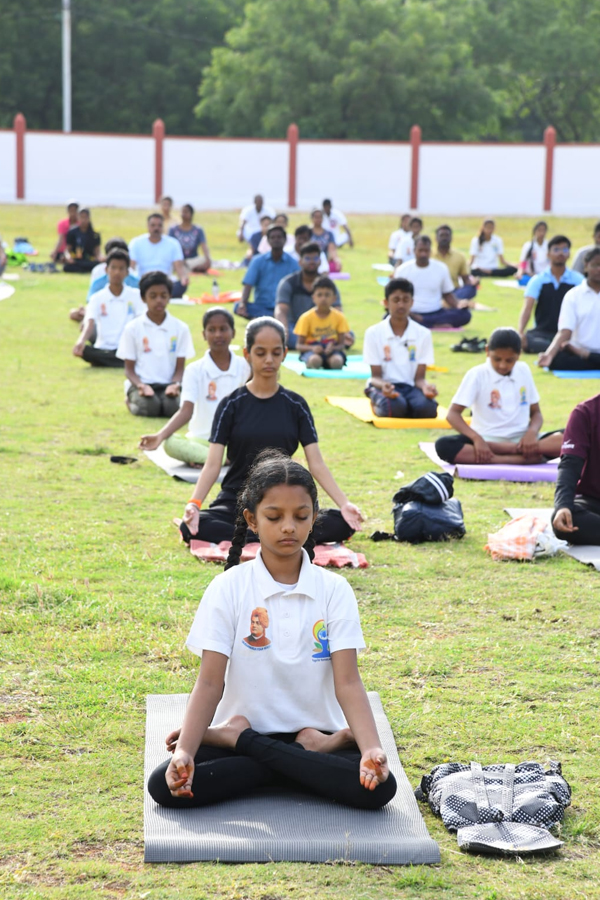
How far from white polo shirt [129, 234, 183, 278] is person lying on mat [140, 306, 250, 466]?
301 inches

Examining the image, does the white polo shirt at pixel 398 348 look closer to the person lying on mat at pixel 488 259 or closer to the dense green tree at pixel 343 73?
the person lying on mat at pixel 488 259

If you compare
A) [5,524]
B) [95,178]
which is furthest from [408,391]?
[95,178]

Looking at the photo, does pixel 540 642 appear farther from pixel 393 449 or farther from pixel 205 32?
pixel 205 32

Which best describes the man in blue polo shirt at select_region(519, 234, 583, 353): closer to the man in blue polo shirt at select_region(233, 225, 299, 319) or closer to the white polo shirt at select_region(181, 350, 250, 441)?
the man in blue polo shirt at select_region(233, 225, 299, 319)

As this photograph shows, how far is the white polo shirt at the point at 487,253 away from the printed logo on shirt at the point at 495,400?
14.6 meters

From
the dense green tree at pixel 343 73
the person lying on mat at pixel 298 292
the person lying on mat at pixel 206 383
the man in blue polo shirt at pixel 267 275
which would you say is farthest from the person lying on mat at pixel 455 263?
the dense green tree at pixel 343 73

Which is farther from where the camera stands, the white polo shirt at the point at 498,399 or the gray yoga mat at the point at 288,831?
the white polo shirt at the point at 498,399

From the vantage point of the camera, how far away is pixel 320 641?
376cm

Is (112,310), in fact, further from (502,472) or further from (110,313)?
(502,472)

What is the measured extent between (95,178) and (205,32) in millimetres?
15805

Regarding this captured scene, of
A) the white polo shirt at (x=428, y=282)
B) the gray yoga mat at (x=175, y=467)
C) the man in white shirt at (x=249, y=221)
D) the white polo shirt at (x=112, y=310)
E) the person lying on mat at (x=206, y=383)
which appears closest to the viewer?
the person lying on mat at (x=206, y=383)

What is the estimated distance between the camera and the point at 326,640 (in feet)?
12.4

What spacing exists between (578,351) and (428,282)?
3.15 m

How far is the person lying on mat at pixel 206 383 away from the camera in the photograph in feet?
25.9
